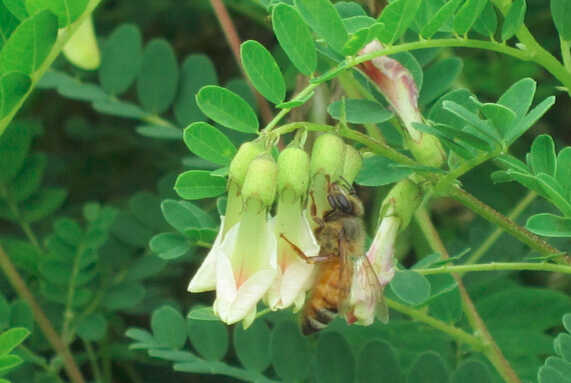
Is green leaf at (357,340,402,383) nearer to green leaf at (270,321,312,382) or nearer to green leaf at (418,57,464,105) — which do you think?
green leaf at (270,321,312,382)

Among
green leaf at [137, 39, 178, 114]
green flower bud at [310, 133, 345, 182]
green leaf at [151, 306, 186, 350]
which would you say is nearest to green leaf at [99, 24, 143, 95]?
green leaf at [137, 39, 178, 114]

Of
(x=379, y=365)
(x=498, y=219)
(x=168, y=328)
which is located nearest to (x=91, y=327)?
(x=168, y=328)

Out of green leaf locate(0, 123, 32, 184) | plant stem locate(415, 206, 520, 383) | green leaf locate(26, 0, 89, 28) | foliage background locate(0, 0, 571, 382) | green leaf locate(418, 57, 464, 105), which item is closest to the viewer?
green leaf locate(26, 0, 89, 28)

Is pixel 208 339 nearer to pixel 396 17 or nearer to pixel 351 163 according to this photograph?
pixel 351 163

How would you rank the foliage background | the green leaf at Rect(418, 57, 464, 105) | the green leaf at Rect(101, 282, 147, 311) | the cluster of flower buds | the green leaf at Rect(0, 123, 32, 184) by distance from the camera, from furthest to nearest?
the green leaf at Rect(0, 123, 32, 184) < the green leaf at Rect(101, 282, 147, 311) < the foliage background < the green leaf at Rect(418, 57, 464, 105) < the cluster of flower buds

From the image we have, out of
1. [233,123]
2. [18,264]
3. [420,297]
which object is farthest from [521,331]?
[18,264]

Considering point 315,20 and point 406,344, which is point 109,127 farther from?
point 315,20

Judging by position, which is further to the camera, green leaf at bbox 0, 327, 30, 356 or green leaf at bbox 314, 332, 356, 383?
green leaf at bbox 314, 332, 356, 383
